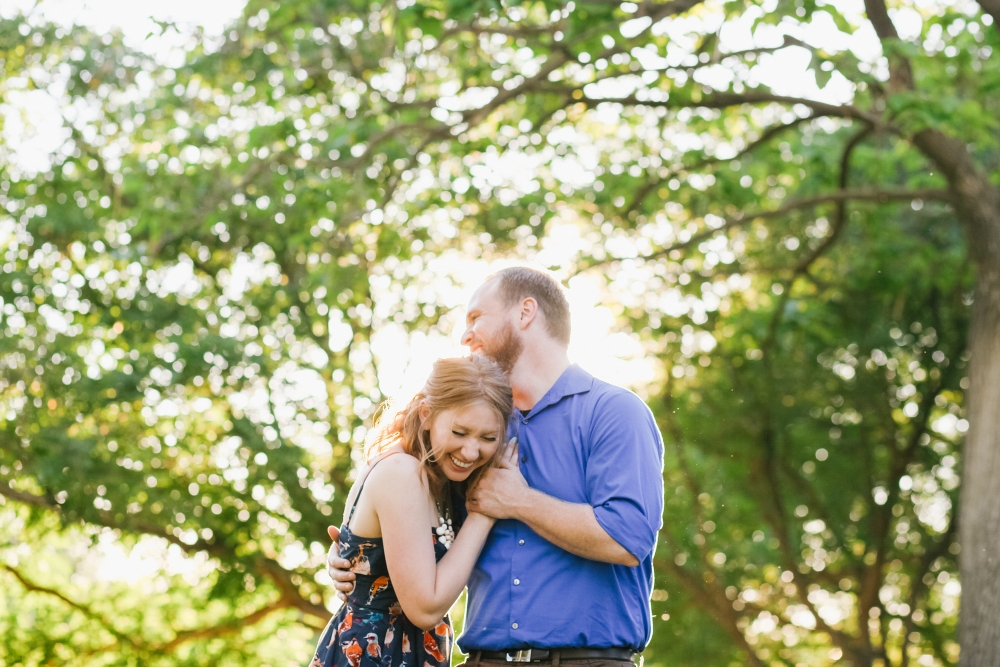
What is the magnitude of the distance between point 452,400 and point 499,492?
266mm

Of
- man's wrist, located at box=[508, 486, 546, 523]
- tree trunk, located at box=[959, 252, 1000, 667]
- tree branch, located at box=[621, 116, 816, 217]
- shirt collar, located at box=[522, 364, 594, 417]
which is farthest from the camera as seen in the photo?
tree branch, located at box=[621, 116, 816, 217]

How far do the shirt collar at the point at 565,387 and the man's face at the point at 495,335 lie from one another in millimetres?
A: 134

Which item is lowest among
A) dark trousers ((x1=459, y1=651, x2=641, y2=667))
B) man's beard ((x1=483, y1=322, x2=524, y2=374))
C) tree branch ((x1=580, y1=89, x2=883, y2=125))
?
dark trousers ((x1=459, y1=651, x2=641, y2=667))

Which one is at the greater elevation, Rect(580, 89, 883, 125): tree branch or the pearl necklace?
Rect(580, 89, 883, 125): tree branch

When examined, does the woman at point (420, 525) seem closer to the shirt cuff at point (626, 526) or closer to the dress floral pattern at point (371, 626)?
the dress floral pattern at point (371, 626)

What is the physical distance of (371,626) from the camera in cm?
279

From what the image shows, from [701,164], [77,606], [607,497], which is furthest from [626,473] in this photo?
[77,606]

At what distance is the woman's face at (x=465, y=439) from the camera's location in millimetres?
2734

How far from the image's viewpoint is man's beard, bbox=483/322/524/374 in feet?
9.78

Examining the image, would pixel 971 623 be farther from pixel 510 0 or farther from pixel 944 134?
pixel 510 0

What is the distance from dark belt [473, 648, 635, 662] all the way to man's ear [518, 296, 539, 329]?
88 centimetres

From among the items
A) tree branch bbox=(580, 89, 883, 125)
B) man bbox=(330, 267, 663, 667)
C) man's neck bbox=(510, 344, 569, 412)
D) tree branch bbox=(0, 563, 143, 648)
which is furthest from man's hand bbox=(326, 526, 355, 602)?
tree branch bbox=(0, 563, 143, 648)

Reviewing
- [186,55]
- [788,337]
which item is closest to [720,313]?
[788,337]

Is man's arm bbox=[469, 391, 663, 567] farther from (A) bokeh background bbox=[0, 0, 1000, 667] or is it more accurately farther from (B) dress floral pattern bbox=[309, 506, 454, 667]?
(A) bokeh background bbox=[0, 0, 1000, 667]
